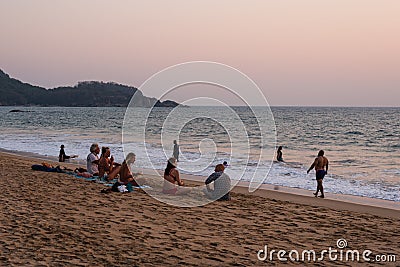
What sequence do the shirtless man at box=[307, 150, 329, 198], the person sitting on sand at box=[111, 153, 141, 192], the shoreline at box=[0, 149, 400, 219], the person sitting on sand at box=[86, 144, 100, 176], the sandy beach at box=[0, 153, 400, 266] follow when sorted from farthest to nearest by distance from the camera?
the person sitting on sand at box=[86, 144, 100, 176], the shirtless man at box=[307, 150, 329, 198], the person sitting on sand at box=[111, 153, 141, 192], the shoreline at box=[0, 149, 400, 219], the sandy beach at box=[0, 153, 400, 266]

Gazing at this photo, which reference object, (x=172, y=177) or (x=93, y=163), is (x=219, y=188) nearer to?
(x=172, y=177)

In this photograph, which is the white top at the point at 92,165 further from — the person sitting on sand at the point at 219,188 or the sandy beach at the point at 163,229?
the person sitting on sand at the point at 219,188

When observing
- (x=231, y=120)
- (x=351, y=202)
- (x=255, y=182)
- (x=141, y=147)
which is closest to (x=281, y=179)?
(x=255, y=182)

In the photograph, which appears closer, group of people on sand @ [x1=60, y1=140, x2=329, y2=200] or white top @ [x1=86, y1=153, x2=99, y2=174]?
group of people on sand @ [x1=60, y1=140, x2=329, y2=200]

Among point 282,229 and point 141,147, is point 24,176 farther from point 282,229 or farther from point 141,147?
Answer: point 141,147

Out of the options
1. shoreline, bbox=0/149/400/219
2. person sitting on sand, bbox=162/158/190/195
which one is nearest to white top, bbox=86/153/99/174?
person sitting on sand, bbox=162/158/190/195

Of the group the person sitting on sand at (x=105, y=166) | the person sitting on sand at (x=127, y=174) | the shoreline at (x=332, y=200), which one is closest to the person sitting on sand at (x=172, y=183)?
the person sitting on sand at (x=127, y=174)

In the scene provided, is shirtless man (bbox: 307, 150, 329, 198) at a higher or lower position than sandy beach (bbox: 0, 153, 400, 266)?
higher

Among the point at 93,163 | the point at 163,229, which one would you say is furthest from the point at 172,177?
the point at 163,229

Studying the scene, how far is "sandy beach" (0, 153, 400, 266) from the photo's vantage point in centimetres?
624

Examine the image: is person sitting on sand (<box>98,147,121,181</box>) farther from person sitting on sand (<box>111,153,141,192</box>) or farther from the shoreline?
the shoreline

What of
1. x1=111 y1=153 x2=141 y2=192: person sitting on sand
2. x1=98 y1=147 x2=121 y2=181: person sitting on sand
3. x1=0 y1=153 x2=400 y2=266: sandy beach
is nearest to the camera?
x1=0 y1=153 x2=400 y2=266: sandy beach

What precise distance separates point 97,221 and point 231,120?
239 ft

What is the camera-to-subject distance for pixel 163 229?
25.8 ft
